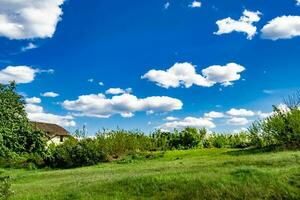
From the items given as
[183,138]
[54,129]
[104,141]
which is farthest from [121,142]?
[54,129]

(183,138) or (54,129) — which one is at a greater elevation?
(54,129)

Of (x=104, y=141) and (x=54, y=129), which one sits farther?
(x=54, y=129)

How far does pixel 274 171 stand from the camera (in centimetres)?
2100

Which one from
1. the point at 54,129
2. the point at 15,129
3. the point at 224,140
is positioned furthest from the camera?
the point at 54,129

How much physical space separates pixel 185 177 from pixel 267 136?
75.6 ft

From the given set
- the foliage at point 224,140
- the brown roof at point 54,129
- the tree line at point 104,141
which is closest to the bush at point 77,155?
the tree line at point 104,141

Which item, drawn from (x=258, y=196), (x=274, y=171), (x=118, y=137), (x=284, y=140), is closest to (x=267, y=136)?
(x=284, y=140)

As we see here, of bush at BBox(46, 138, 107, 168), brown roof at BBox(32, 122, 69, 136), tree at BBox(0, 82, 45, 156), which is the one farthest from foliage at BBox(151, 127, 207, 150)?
brown roof at BBox(32, 122, 69, 136)

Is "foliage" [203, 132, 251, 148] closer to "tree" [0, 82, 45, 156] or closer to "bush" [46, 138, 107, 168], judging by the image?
"bush" [46, 138, 107, 168]

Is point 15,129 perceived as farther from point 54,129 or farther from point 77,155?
point 54,129

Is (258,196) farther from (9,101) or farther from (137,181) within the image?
(9,101)

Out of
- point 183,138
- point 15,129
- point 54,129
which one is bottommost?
point 15,129

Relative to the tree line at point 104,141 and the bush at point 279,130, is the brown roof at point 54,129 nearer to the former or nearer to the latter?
the tree line at point 104,141

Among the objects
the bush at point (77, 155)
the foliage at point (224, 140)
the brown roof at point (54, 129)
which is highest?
the brown roof at point (54, 129)
